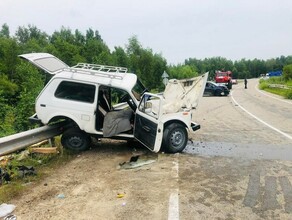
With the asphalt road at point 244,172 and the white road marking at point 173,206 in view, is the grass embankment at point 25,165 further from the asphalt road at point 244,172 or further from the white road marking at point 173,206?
the asphalt road at point 244,172

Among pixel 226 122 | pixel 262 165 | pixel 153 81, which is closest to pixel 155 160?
pixel 262 165

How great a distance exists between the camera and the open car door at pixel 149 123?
766 centimetres

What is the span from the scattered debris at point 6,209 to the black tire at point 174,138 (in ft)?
13.4

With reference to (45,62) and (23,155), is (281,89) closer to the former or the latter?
(45,62)

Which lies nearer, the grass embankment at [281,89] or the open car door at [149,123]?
the open car door at [149,123]

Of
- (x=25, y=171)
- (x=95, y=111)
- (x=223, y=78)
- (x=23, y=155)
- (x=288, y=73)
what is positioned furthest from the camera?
(x=288, y=73)

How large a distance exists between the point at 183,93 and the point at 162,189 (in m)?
4.25

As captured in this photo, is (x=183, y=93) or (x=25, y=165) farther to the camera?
(x=183, y=93)

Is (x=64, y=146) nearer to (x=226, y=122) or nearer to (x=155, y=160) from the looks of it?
(x=155, y=160)

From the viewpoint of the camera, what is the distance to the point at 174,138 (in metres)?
8.47

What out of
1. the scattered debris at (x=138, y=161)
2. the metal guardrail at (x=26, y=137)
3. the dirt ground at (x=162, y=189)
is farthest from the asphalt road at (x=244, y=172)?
the metal guardrail at (x=26, y=137)

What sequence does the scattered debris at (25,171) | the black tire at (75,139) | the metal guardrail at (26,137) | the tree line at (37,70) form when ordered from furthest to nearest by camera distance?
the tree line at (37,70) < the black tire at (75,139) < the scattered debris at (25,171) < the metal guardrail at (26,137)

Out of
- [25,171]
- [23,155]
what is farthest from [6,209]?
[23,155]

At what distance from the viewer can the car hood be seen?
887 cm
